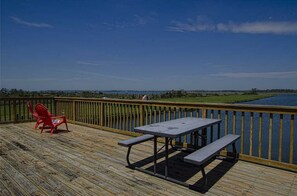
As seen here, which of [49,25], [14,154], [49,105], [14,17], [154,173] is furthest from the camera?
[49,25]

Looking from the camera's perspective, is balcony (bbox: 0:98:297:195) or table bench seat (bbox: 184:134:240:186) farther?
balcony (bbox: 0:98:297:195)

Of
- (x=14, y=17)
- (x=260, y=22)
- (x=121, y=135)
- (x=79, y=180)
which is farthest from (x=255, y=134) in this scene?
(x=14, y=17)

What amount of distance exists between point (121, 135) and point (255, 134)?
9.29m

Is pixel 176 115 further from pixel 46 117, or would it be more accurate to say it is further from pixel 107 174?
pixel 46 117

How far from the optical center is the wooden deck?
2.80 metres

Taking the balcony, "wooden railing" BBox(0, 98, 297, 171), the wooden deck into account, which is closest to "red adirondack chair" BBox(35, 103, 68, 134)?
the balcony

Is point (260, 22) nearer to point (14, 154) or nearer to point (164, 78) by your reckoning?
point (14, 154)

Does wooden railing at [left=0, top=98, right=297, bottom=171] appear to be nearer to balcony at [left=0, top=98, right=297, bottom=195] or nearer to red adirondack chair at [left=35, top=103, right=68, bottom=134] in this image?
balcony at [left=0, top=98, right=297, bottom=195]

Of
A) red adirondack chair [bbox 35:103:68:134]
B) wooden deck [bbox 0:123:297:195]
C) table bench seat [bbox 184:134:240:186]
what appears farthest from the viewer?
red adirondack chair [bbox 35:103:68:134]

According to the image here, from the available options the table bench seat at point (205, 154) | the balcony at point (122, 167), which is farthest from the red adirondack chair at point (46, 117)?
the table bench seat at point (205, 154)

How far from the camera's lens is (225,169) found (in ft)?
11.8

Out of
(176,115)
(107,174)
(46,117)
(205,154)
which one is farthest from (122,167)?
(46,117)

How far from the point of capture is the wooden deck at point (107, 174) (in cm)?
280

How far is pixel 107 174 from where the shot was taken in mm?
3379
